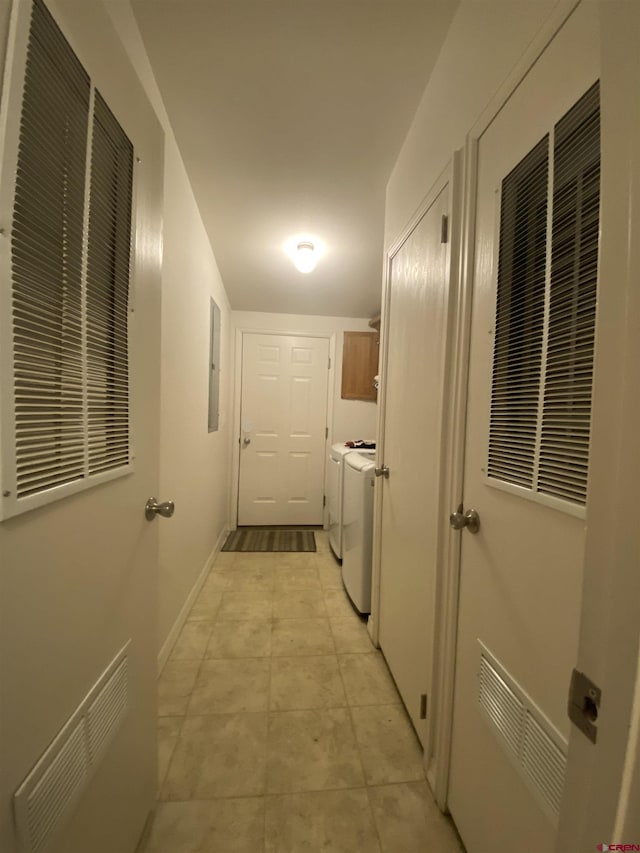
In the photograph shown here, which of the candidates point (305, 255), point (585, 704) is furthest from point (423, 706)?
point (305, 255)

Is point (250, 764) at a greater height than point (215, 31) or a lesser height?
lesser

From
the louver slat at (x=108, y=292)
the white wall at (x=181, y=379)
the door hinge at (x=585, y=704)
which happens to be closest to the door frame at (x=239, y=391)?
the white wall at (x=181, y=379)

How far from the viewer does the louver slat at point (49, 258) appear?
18.7 inches

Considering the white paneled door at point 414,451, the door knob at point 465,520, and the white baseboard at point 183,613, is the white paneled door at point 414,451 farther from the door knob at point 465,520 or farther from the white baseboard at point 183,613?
the white baseboard at point 183,613

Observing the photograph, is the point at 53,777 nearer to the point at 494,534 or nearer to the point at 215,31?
the point at 494,534

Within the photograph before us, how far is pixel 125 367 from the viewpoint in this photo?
29.7 inches

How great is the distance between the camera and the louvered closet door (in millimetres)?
577

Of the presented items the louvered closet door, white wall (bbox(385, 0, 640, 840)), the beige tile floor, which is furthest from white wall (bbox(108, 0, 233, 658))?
white wall (bbox(385, 0, 640, 840))

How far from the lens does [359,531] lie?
1898mm

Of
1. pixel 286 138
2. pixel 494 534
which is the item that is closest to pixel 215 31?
pixel 286 138

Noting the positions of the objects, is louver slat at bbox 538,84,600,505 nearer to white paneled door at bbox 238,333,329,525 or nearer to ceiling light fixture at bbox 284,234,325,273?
ceiling light fixture at bbox 284,234,325,273

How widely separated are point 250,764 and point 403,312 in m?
1.78

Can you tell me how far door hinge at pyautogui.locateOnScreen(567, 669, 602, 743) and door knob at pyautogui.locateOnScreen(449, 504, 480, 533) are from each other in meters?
0.51

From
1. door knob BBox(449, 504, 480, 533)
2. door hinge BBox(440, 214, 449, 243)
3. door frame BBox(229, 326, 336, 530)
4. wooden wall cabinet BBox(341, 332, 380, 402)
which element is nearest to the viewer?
door knob BBox(449, 504, 480, 533)
